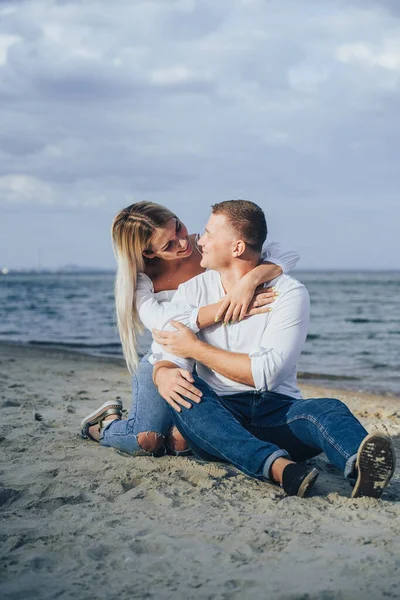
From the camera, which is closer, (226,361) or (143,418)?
(226,361)

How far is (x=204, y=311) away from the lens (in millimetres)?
4074

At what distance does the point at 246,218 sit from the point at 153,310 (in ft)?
3.20

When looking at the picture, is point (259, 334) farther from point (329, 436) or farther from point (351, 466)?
point (351, 466)

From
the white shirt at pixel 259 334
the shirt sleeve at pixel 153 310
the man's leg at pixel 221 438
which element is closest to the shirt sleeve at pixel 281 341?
the white shirt at pixel 259 334

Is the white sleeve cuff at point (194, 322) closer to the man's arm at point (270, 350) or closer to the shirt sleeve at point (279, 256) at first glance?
the man's arm at point (270, 350)

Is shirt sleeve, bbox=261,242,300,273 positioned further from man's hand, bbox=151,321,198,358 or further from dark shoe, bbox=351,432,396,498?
dark shoe, bbox=351,432,396,498

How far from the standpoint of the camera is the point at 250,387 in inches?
158

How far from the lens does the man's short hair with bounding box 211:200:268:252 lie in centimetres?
403

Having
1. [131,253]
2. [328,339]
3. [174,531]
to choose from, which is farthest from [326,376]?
[174,531]

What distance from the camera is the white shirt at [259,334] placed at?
12.4ft

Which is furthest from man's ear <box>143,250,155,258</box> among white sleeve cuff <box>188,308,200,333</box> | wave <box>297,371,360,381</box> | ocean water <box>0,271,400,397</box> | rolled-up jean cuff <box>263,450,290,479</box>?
wave <box>297,371,360,381</box>

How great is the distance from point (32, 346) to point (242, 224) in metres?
10.5

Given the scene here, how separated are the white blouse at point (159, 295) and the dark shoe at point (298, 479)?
114 centimetres

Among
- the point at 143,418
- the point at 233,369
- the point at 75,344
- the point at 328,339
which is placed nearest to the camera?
the point at 233,369
